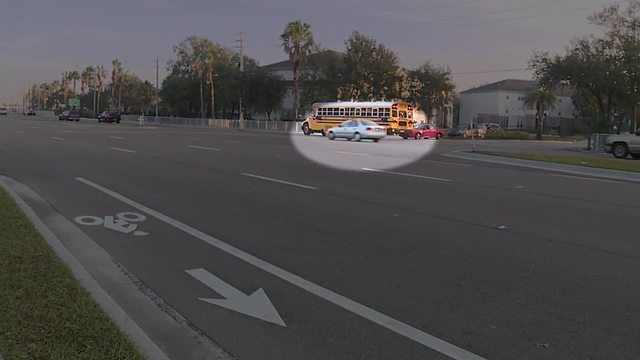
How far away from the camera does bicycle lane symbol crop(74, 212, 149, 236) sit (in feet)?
27.3

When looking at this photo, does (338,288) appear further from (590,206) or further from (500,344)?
(590,206)

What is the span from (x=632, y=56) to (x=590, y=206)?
44560 mm

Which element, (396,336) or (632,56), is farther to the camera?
(632,56)

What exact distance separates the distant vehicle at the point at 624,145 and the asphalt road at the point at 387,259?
45.6ft

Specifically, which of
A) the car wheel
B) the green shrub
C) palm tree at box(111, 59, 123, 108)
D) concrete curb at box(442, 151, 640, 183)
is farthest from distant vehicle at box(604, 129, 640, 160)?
palm tree at box(111, 59, 123, 108)

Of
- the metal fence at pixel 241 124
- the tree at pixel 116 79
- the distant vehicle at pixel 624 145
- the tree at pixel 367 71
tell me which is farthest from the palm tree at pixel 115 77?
the distant vehicle at pixel 624 145

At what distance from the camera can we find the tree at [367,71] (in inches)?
2566

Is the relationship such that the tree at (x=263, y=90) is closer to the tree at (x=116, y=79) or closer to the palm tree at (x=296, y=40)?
the palm tree at (x=296, y=40)

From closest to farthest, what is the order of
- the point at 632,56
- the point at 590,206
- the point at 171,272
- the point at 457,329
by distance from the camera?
the point at 457,329, the point at 171,272, the point at 590,206, the point at 632,56

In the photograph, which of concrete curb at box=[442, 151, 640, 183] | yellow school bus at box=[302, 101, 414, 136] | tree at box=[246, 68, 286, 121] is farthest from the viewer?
tree at box=[246, 68, 286, 121]

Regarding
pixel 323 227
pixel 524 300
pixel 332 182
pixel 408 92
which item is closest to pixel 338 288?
pixel 524 300

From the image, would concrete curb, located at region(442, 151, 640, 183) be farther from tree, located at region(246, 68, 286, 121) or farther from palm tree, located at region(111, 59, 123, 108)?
palm tree, located at region(111, 59, 123, 108)

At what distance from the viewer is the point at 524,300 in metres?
5.33

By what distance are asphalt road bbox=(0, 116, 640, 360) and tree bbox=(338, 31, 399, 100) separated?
52.3m
